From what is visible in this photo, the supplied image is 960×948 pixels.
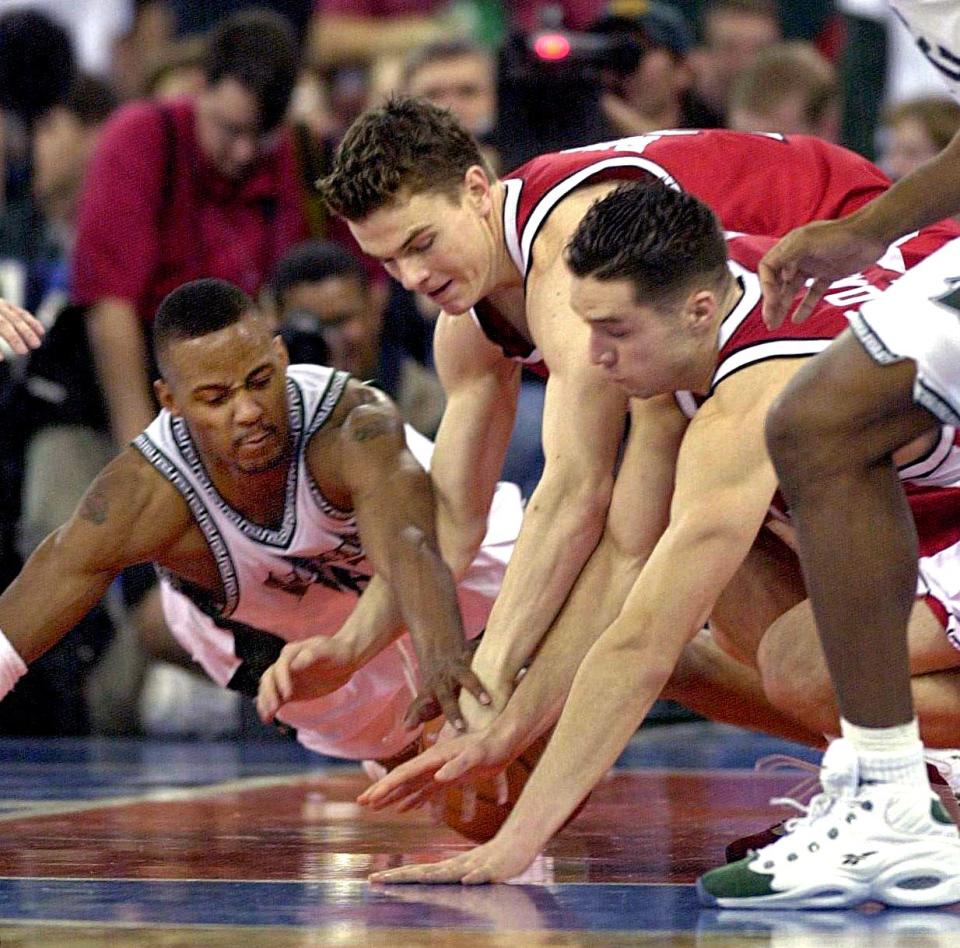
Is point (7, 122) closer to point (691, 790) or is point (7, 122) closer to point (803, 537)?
point (691, 790)

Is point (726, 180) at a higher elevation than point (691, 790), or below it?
higher

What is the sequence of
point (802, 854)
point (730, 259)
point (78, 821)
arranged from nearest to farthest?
point (802, 854)
point (730, 259)
point (78, 821)

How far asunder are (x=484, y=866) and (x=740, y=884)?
40 cm

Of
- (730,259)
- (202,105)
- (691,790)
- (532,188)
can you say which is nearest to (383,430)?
(532,188)

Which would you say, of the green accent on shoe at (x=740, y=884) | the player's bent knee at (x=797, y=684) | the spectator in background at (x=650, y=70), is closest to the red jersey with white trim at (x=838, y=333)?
the player's bent knee at (x=797, y=684)

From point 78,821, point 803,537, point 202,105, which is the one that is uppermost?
point 803,537

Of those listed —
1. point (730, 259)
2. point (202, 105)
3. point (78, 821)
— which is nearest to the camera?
point (730, 259)

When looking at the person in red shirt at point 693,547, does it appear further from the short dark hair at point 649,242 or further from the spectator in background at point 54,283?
the spectator in background at point 54,283

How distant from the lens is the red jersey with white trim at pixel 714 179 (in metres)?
3.58

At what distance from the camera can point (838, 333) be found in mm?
3189

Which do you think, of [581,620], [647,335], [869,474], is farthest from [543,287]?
[869,474]

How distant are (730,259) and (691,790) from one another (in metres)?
1.78

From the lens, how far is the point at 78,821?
4113 mm

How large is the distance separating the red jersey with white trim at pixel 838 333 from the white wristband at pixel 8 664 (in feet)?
4.49
